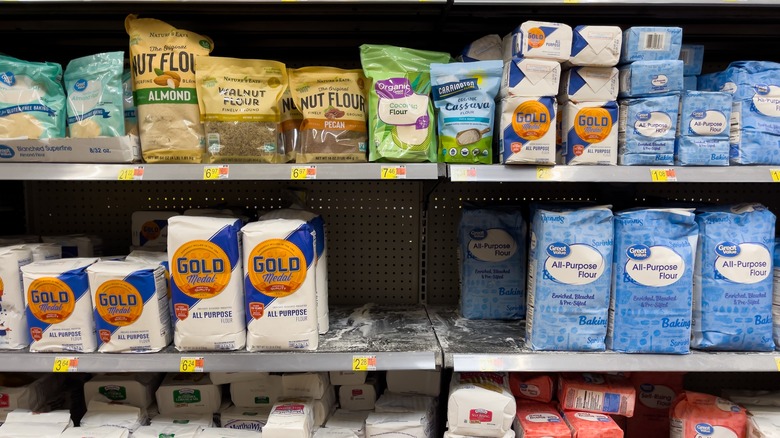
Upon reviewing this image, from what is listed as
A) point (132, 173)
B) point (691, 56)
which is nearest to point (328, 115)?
point (132, 173)

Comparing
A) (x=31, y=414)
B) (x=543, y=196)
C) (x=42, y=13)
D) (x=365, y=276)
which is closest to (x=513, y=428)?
(x=365, y=276)

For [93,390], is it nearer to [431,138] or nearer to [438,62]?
[431,138]

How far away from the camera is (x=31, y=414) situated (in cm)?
141

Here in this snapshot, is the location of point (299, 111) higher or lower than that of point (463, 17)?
lower

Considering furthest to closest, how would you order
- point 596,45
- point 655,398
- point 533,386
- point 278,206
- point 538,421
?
point 278,206 < point 655,398 < point 533,386 < point 538,421 < point 596,45

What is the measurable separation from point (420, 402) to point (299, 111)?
1056mm

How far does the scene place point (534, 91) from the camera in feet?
4.25

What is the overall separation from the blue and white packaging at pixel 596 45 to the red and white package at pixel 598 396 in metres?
1.02

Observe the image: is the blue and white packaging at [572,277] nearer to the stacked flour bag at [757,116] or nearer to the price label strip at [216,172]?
the stacked flour bag at [757,116]

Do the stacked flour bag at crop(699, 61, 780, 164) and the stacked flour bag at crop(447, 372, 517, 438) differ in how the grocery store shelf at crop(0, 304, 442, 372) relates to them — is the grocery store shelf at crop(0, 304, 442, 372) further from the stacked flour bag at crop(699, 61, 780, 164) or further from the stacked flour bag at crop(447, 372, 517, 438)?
the stacked flour bag at crop(699, 61, 780, 164)

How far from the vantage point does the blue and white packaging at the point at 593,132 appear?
4.33 feet

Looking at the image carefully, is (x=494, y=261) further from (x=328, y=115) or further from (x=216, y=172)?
(x=216, y=172)

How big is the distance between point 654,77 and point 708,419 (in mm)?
1091

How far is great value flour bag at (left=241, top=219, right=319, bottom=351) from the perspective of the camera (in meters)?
1.30
